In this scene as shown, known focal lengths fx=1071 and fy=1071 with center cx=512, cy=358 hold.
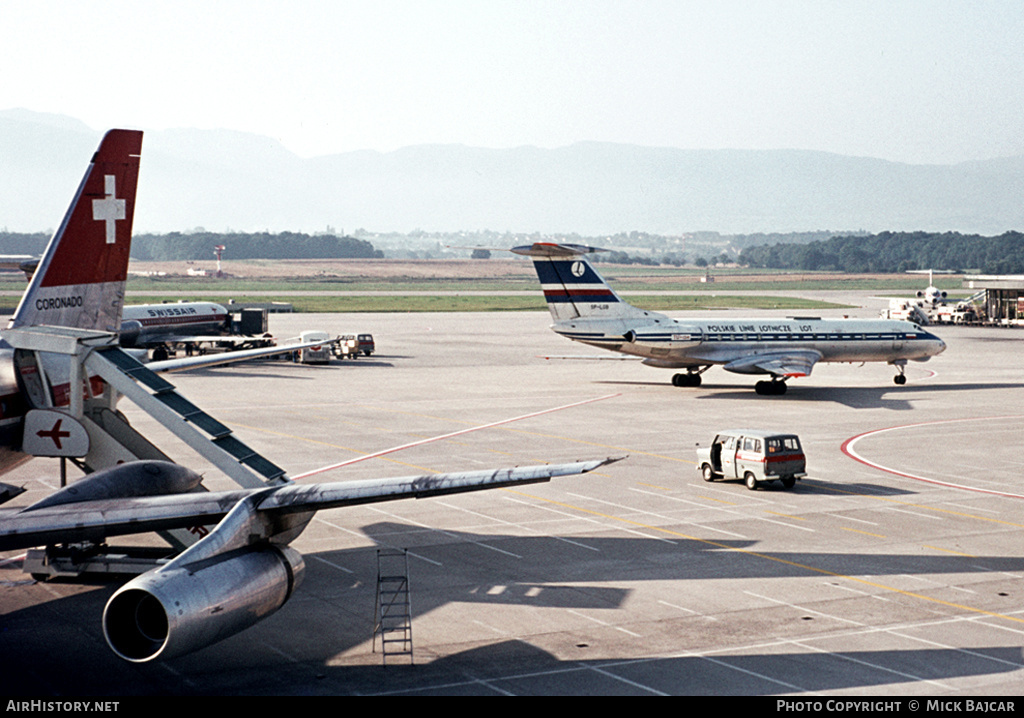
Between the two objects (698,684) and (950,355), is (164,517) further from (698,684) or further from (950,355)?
(950,355)

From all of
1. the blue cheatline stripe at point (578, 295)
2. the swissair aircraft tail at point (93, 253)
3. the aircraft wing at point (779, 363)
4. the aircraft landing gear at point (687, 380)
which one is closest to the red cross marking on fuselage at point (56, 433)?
the swissair aircraft tail at point (93, 253)

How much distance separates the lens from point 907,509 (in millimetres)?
34281

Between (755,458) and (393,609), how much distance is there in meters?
17.9

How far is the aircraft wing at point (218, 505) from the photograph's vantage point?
16750mm

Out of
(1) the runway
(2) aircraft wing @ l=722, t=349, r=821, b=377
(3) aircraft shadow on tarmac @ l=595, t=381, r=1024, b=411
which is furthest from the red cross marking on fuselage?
(2) aircraft wing @ l=722, t=349, r=821, b=377

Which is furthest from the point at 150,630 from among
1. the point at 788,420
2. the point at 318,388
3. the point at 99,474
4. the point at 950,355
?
the point at 950,355

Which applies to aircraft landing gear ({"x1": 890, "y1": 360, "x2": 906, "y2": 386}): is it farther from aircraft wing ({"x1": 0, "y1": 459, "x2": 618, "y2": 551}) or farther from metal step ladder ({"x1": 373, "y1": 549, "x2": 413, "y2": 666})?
aircraft wing ({"x1": 0, "y1": 459, "x2": 618, "y2": 551})

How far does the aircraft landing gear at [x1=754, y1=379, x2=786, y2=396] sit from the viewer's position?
209ft

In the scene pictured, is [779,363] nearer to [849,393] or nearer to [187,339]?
[849,393]

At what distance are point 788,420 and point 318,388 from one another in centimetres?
2942

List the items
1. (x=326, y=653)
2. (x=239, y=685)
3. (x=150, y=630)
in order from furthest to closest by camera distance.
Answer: (x=326, y=653) → (x=239, y=685) → (x=150, y=630)

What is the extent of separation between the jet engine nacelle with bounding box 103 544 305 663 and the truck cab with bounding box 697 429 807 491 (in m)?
23.5

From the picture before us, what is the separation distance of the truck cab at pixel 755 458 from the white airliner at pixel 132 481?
20.3 meters

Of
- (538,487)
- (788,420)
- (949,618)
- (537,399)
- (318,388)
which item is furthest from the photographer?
(318,388)
